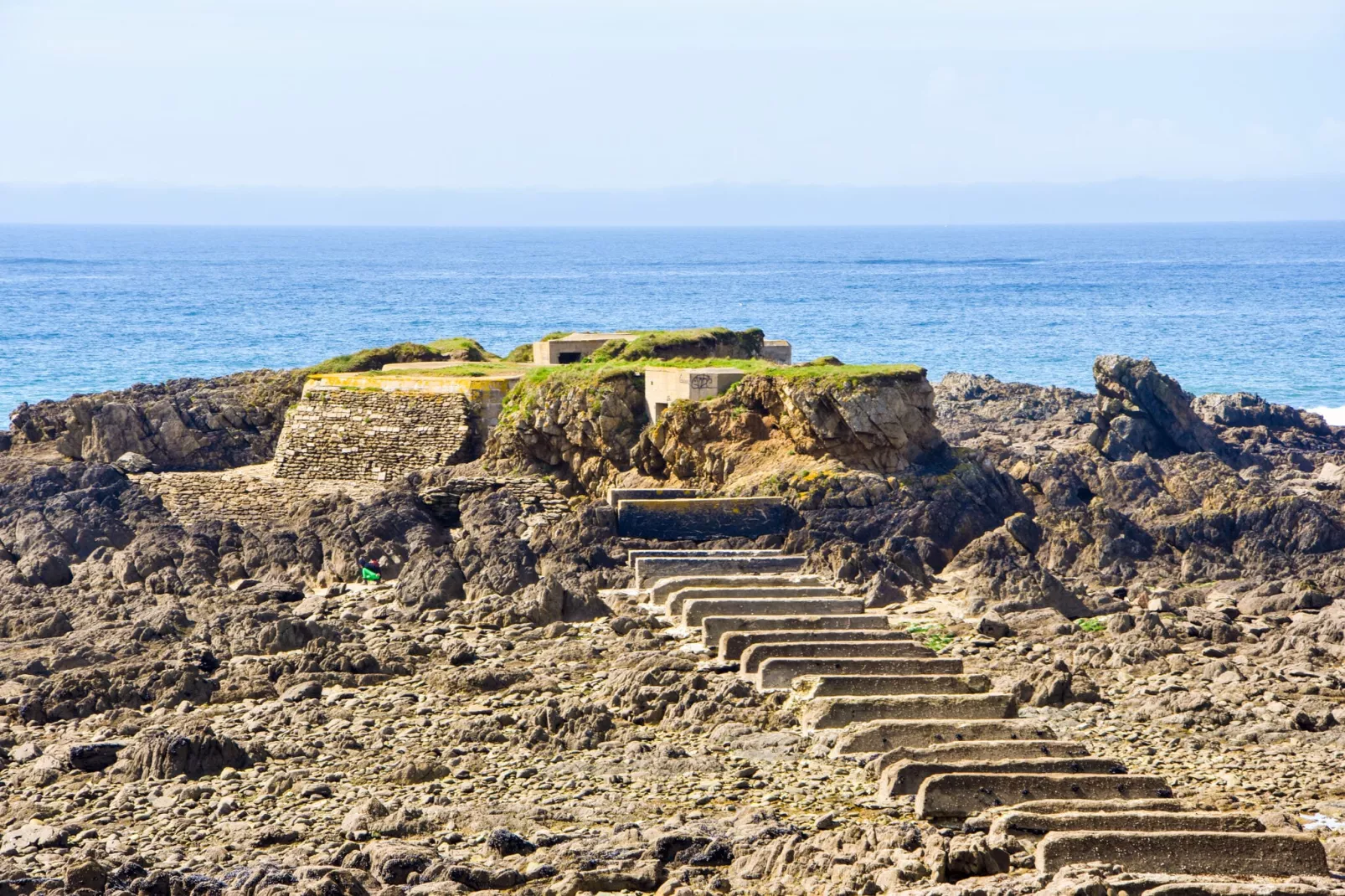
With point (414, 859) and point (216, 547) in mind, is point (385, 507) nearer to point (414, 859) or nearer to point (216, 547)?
point (216, 547)

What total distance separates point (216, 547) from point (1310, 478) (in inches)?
900

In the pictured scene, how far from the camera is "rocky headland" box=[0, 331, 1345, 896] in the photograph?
17.2 metres

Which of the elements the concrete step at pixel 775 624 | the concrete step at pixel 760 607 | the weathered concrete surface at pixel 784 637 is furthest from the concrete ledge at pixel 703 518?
the weathered concrete surface at pixel 784 637

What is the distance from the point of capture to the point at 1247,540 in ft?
99.2

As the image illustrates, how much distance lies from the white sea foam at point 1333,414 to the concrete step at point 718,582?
34.9 metres

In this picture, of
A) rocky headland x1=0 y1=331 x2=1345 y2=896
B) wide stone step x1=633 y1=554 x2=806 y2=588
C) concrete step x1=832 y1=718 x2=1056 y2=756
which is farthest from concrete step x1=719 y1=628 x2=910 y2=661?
wide stone step x1=633 y1=554 x2=806 y2=588

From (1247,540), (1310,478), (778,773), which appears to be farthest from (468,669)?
(1310,478)

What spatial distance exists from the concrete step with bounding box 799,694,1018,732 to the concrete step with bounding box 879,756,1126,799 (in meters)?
1.82

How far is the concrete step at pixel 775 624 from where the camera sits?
24.6 metres

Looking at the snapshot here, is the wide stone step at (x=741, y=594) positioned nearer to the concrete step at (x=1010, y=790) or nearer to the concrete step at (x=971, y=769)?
the concrete step at (x=971, y=769)

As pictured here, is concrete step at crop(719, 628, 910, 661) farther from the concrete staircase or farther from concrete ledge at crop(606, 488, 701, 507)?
concrete ledge at crop(606, 488, 701, 507)

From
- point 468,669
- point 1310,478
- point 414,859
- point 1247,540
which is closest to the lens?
point 414,859

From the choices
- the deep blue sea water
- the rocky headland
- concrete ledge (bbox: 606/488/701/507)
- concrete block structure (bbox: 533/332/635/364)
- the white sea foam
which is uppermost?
concrete block structure (bbox: 533/332/635/364)

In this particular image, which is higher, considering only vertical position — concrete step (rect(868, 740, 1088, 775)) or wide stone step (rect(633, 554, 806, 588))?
concrete step (rect(868, 740, 1088, 775))
